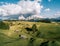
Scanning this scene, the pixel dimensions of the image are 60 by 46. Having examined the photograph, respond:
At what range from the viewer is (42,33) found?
19188cm

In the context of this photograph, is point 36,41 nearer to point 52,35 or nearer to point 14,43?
point 14,43

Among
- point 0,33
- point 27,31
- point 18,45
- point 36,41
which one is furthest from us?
point 27,31

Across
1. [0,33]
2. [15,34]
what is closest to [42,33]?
[15,34]

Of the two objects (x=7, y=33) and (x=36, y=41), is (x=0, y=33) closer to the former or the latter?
(x=7, y=33)

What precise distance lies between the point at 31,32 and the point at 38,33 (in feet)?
23.1

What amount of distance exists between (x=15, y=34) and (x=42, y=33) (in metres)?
30.2

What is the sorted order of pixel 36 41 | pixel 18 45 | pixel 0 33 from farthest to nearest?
pixel 0 33
pixel 36 41
pixel 18 45

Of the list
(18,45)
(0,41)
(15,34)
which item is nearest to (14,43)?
(18,45)

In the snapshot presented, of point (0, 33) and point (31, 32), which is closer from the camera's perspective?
point (0, 33)

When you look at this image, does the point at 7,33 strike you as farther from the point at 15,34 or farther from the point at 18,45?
the point at 18,45

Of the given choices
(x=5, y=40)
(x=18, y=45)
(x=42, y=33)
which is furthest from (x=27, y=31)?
(x=18, y=45)

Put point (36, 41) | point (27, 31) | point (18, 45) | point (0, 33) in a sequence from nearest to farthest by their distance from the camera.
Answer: point (18, 45) < point (36, 41) < point (0, 33) < point (27, 31)

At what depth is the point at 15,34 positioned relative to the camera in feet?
580

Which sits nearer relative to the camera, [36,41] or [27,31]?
[36,41]
